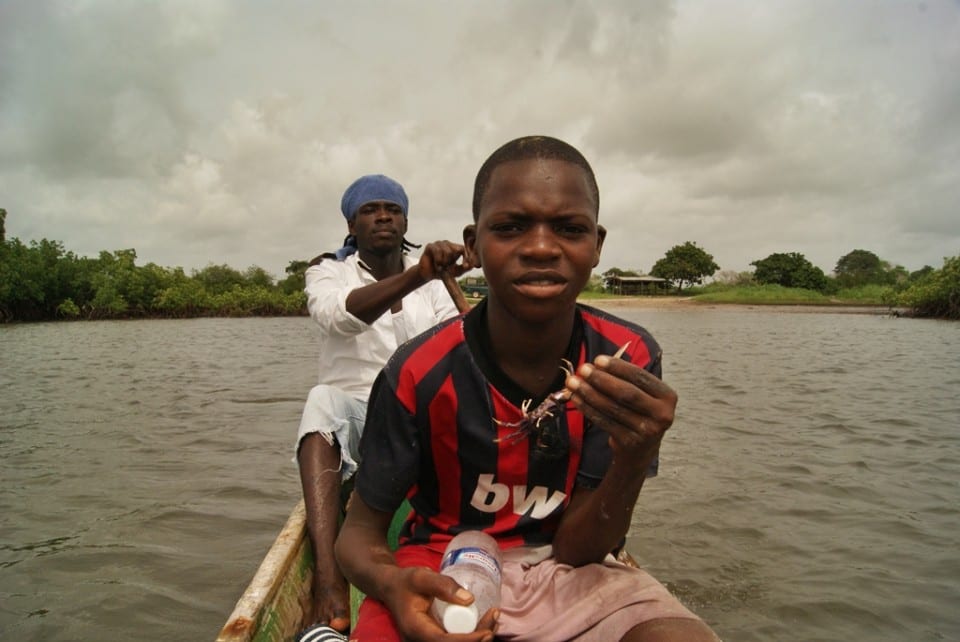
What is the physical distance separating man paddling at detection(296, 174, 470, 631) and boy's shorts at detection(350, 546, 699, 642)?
2.87 feet

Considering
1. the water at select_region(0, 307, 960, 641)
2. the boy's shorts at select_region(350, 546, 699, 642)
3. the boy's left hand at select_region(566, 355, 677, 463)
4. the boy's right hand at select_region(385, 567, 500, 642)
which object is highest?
the boy's left hand at select_region(566, 355, 677, 463)

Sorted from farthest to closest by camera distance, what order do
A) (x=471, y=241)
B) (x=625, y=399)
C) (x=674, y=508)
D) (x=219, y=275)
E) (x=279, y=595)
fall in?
(x=219, y=275), (x=674, y=508), (x=279, y=595), (x=471, y=241), (x=625, y=399)

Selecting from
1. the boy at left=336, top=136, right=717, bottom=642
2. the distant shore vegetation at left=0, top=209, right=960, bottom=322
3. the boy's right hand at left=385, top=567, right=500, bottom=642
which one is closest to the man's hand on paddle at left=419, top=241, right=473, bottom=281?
the boy at left=336, top=136, right=717, bottom=642

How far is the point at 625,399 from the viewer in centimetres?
130

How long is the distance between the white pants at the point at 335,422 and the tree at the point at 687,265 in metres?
60.6

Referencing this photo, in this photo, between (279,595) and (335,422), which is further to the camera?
(335,422)

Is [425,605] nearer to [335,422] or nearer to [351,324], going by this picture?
[335,422]

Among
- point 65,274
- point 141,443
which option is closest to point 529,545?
point 141,443

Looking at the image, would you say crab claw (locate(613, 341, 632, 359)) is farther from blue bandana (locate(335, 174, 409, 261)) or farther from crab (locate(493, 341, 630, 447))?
blue bandana (locate(335, 174, 409, 261))

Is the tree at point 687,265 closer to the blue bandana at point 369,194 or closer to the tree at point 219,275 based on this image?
the tree at point 219,275

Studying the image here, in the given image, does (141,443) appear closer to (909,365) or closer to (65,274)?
(909,365)

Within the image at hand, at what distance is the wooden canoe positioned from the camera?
1.82 meters

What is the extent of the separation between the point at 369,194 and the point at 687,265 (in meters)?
60.1

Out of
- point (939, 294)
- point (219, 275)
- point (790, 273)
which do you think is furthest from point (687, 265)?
point (219, 275)
